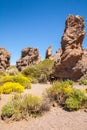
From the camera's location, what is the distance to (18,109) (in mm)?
9969

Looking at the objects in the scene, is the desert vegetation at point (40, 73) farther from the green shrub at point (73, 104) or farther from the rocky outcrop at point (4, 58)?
the green shrub at point (73, 104)

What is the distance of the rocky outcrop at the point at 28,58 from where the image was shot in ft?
130

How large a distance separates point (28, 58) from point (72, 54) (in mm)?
19233

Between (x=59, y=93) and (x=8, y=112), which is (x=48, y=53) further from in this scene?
(x=8, y=112)

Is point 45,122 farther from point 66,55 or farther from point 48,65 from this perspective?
point 48,65

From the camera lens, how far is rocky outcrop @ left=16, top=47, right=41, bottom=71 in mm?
39612

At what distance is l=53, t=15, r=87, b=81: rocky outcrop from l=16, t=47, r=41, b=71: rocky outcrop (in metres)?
17.0

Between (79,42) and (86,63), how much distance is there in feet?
8.59

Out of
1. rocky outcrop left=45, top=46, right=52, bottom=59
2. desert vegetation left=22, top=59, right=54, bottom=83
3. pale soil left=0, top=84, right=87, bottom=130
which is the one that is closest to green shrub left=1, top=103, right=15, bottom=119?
pale soil left=0, top=84, right=87, bottom=130

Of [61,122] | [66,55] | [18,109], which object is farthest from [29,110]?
[66,55]

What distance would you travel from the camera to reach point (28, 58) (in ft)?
130

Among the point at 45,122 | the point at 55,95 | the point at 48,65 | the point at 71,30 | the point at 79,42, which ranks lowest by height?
the point at 45,122

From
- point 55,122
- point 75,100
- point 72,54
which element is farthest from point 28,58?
point 55,122

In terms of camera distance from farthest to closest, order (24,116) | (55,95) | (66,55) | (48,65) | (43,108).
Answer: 1. (48,65)
2. (66,55)
3. (55,95)
4. (43,108)
5. (24,116)
